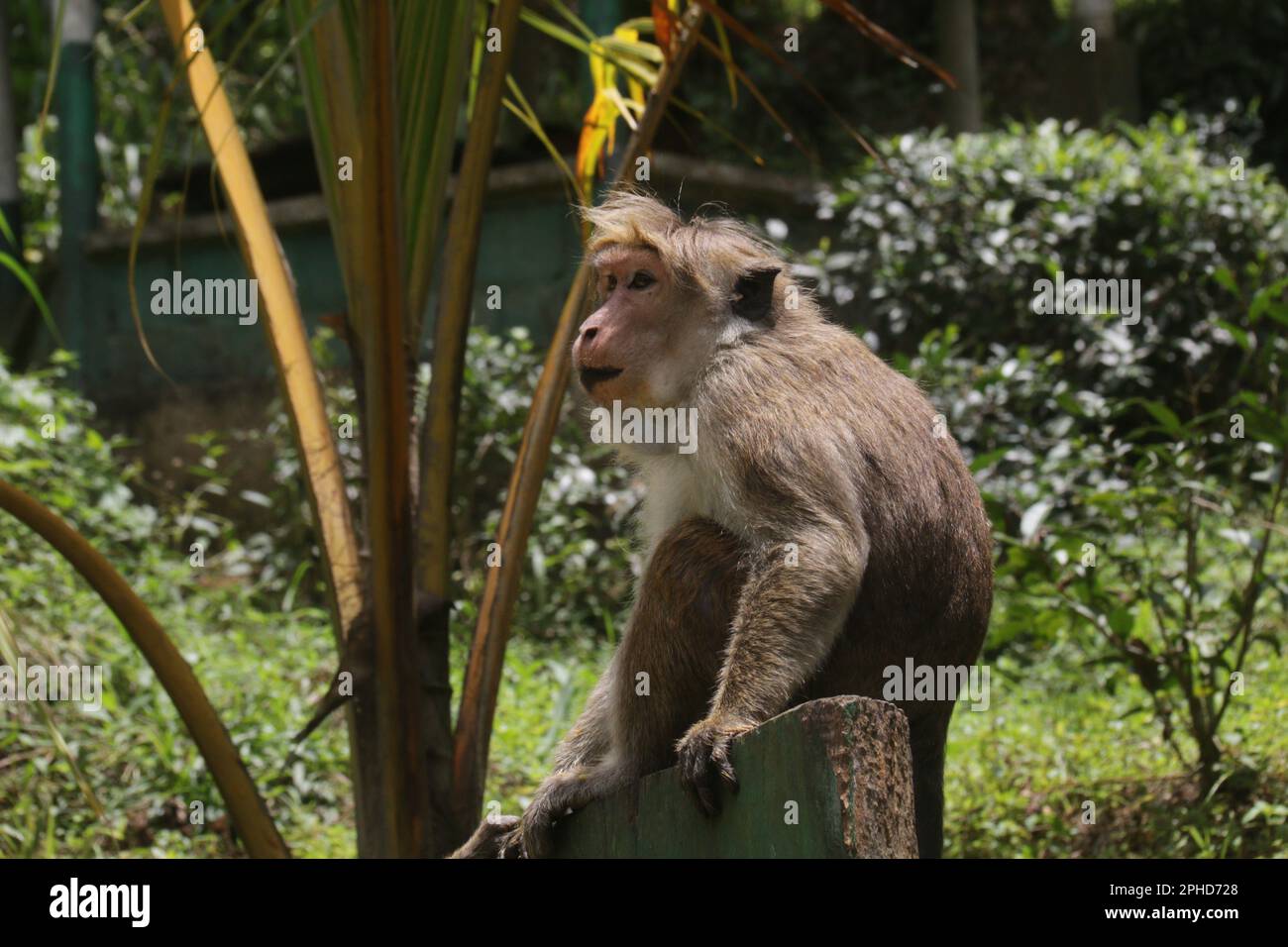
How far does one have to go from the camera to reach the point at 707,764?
10.2ft

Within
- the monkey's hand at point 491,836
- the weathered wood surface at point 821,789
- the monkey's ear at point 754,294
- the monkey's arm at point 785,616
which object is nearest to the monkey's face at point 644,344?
the monkey's ear at point 754,294

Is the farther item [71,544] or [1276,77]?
[1276,77]


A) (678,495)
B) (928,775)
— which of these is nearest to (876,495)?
(678,495)

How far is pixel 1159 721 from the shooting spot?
6.94 metres

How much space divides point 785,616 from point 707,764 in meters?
0.49

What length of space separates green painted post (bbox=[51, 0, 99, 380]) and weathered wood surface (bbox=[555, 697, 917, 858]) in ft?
29.3

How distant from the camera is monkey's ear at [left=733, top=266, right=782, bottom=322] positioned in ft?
13.6

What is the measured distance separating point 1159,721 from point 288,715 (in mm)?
4006

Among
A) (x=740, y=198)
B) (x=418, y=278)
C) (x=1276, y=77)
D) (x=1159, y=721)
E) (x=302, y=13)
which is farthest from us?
(x=1276, y=77)

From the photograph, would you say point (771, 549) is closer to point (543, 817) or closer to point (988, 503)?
point (543, 817)

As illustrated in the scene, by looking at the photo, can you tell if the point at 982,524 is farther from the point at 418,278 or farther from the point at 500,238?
the point at 500,238

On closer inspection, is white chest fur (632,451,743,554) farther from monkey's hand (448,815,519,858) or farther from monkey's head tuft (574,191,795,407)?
monkey's hand (448,815,519,858)

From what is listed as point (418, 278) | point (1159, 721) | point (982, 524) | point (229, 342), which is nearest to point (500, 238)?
point (229, 342)

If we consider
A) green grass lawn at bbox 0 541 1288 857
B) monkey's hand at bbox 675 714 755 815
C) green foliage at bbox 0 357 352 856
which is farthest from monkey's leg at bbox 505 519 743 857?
green grass lawn at bbox 0 541 1288 857
